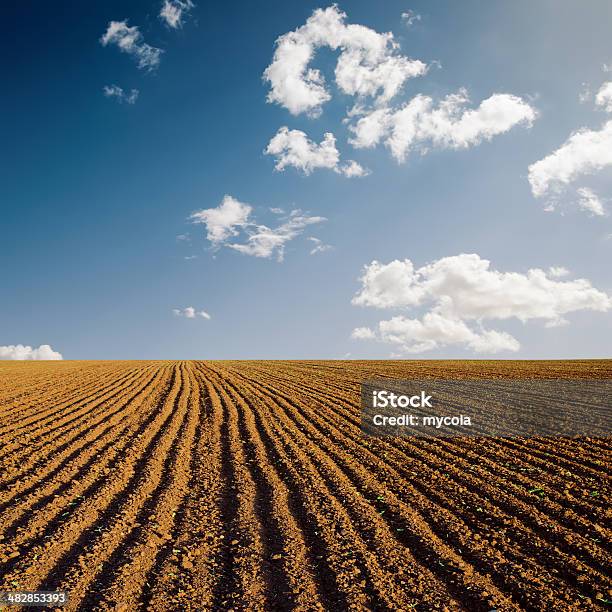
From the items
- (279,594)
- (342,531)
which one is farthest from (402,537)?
(279,594)

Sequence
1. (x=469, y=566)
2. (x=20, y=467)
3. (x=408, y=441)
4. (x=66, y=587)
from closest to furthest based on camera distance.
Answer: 1. (x=66, y=587)
2. (x=469, y=566)
3. (x=20, y=467)
4. (x=408, y=441)

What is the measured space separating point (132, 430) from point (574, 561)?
10430 millimetres

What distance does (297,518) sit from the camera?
22.8 ft

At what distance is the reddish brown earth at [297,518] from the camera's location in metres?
5.18

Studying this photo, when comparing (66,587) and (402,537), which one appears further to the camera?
(402,537)

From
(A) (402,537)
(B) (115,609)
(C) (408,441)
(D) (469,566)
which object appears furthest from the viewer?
(C) (408,441)

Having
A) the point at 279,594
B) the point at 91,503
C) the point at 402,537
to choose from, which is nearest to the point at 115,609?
the point at 279,594

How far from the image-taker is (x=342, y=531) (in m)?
6.49

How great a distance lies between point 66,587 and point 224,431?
24.2ft

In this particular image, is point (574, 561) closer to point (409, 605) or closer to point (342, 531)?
point (409, 605)

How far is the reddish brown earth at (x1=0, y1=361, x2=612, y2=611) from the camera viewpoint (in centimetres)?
518

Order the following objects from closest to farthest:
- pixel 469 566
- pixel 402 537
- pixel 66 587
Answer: pixel 66 587 < pixel 469 566 < pixel 402 537

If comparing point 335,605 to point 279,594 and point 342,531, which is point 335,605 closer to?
point 279,594

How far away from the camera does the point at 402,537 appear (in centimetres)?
638
